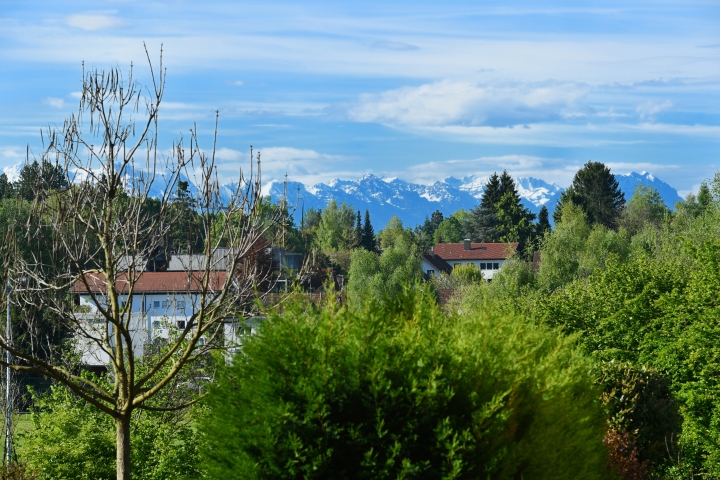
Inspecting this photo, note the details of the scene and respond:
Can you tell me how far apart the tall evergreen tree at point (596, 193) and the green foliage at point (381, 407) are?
9081cm

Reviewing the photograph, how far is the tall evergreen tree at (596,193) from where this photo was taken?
95000 millimetres

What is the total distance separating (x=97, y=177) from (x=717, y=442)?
68.1 feet

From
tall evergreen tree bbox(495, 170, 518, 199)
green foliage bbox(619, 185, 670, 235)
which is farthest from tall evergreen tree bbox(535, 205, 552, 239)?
green foliage bbox(619, 185, 670, 235)

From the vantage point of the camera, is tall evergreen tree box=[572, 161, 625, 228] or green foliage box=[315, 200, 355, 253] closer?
tall evergreen tree box=[572, 161, 625, 228]

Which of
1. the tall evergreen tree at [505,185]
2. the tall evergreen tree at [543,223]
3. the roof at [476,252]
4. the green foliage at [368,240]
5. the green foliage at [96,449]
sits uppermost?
the tall evergreen tree at [505,185]

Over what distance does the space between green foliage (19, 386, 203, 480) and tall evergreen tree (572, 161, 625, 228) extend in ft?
279

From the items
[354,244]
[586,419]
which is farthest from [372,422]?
[354,244]

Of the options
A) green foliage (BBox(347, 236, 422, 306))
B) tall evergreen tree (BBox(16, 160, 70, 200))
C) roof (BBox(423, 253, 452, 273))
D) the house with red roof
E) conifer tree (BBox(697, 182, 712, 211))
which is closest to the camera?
tall evergreen tree (BBox(16, 160, 70, 200))

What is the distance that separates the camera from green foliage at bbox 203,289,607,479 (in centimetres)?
649

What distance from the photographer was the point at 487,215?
10475 cm

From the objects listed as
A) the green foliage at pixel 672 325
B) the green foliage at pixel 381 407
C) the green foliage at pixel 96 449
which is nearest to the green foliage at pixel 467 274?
the green foliage at pixel 672 325

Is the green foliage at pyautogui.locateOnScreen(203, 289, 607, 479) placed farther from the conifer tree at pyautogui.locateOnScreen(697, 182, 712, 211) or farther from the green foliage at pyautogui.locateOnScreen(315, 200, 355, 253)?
the green foliage at pyautogui.locateOnScreen(315, 200, 355, 253)

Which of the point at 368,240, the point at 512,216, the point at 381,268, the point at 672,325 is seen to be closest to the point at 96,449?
the point at 672,325

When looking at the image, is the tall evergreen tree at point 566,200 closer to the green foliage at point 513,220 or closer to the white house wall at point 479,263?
the green foliage at point 513,220
